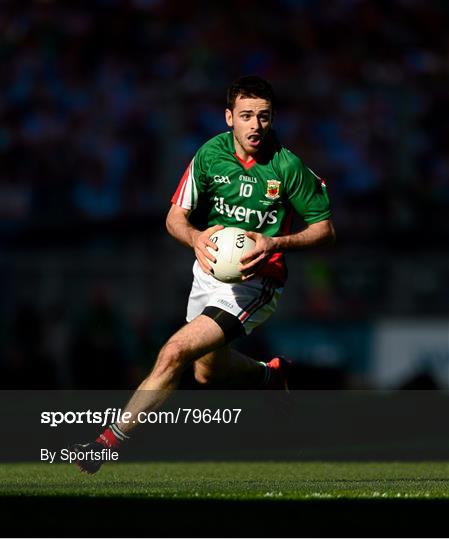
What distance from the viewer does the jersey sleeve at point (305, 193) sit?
7.72 m

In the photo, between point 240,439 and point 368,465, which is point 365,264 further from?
point 368,465

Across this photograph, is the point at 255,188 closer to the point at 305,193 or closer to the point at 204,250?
the point at 305,193

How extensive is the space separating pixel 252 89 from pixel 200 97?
949cm

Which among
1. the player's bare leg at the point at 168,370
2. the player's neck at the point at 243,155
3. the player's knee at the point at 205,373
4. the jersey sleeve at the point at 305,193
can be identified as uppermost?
the player's neck at the point at 243,155

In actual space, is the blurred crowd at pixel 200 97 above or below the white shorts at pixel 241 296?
above

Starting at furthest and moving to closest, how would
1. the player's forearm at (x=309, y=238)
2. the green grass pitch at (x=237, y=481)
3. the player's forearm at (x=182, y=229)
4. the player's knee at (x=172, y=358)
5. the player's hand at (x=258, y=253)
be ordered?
the player's forearm at (x=182, y=229)
the player's forearm at (x=309, y=238)
the player's hand at (x=258, y=253)
the player's knee at (x=172, y=358)
the green grass pitch at (x=237, y=481)

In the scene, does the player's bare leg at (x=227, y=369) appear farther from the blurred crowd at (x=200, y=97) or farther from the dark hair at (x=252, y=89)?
the blurred crowd at (x=200, y=97)

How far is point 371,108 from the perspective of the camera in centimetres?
1709

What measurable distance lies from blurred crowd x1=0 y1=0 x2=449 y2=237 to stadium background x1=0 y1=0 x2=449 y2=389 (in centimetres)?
3

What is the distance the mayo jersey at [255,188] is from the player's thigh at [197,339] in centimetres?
71

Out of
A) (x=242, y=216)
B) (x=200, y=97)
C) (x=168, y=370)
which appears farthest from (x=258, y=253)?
(x=200, y=97)

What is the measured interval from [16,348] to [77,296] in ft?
4.40

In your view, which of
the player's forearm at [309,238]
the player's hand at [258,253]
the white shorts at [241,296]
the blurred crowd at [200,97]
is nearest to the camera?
the player's hand at [258,253]

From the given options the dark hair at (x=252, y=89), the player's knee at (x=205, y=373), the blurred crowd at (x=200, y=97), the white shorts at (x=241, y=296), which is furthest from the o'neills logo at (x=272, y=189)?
the blurred crowd at (x=200, y=97)
